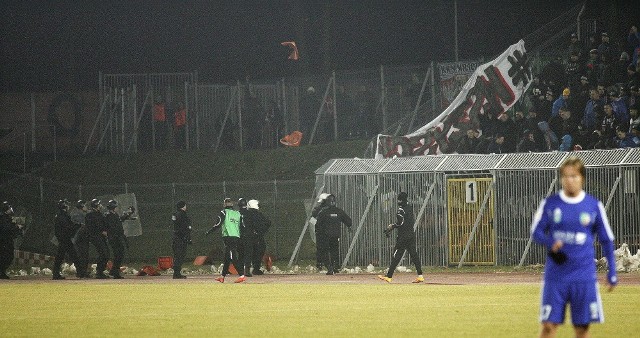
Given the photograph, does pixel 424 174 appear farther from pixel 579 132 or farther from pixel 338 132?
pixel 338 132

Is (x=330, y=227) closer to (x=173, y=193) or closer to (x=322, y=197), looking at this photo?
(x=322, y=197)

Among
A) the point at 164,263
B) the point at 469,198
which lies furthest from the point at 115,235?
the point at 469,198

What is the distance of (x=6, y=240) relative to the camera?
36094 mm

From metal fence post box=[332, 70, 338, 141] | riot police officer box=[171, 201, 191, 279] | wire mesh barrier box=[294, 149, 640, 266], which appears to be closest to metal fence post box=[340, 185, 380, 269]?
wire mesh barrier box=[294, 149, 640, 266]

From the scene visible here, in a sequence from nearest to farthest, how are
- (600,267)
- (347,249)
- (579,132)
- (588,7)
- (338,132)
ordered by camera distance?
1. (600,267)
2. (579,132)
3. (347,249)
4. (588,7)
5. (338,132)

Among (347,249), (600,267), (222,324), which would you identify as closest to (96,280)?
(347,249)

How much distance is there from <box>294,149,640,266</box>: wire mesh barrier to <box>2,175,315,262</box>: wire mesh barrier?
382 centimetres

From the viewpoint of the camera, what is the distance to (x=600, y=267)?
3212cm

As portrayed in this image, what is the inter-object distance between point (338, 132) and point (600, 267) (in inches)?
642

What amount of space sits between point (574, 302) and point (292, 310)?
369 inches

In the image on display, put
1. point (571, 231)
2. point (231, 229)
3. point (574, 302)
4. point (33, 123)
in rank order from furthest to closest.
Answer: point (33, 123), point (231, 229), point (571, 231), point (574, 302)

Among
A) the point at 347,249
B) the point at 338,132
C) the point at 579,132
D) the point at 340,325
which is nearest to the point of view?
the point at 340,325

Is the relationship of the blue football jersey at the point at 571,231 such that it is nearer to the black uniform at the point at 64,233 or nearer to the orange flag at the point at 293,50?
the black uniform at the point at 64,233

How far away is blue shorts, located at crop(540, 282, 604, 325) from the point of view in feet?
40.4
